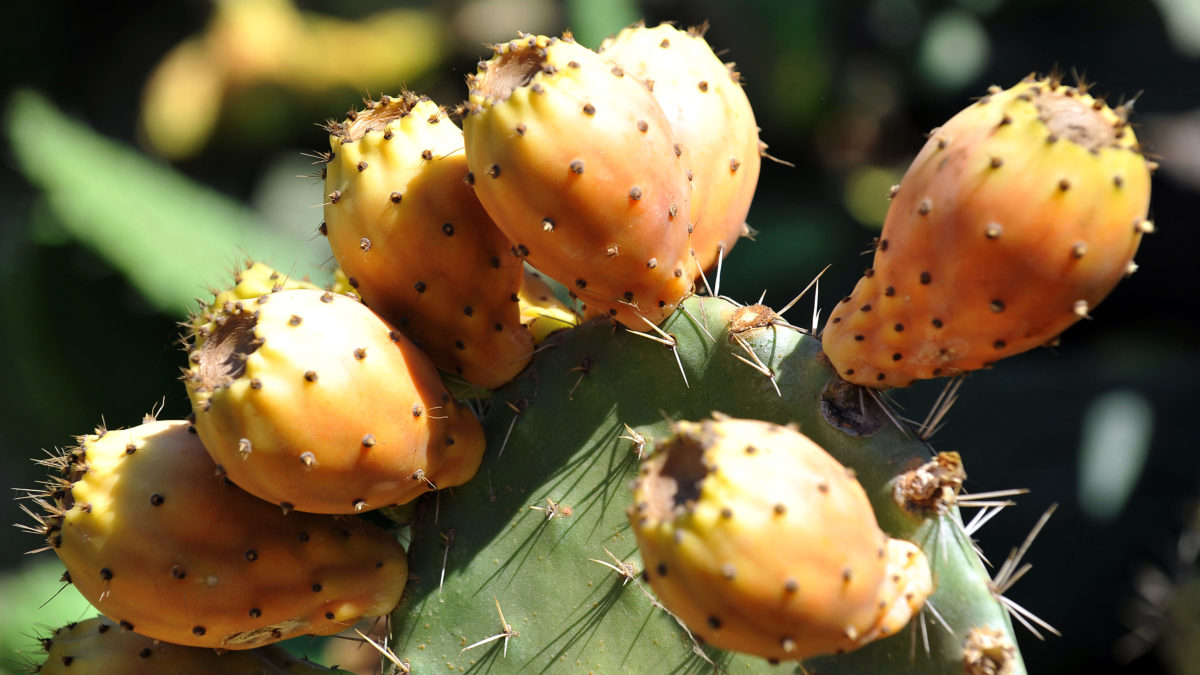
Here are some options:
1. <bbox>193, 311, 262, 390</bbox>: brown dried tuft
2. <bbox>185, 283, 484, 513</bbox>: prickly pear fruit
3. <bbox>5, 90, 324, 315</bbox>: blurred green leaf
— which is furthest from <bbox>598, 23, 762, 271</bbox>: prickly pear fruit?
<bbox>5, 90, 324, 315</bbox>: blurred green leaf

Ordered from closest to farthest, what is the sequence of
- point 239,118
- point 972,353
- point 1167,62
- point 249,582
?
point 972,353 → point 249,582 → point 1167,62 → point 239,118

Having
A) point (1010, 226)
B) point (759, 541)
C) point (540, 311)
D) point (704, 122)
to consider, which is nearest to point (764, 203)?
point (540, 311)

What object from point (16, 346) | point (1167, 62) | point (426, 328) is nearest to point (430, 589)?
point (426, 328)

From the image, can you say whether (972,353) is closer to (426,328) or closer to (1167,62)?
(426,328)

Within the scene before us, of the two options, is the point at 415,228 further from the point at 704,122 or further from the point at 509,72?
the point at 704,122

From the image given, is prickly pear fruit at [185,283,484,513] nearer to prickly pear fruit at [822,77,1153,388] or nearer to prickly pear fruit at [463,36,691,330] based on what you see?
prickly pear fruit at [463,36,691,330]

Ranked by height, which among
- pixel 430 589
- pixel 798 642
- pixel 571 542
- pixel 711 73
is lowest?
pixel 430 589

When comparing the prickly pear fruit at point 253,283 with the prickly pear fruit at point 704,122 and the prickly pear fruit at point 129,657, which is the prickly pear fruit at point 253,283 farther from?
the prickly pear fruit at point 704,122

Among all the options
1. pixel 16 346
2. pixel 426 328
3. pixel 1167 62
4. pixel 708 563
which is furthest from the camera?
pixel 1167 62
